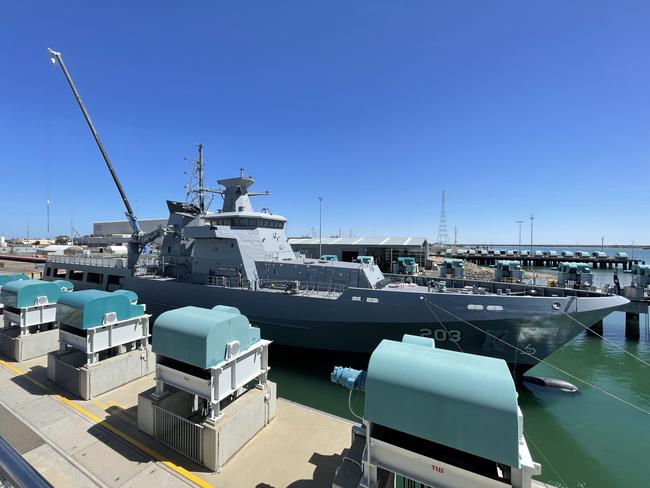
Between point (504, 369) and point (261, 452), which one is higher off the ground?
point (504, 369)

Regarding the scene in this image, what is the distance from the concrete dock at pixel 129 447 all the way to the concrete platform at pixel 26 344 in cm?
217

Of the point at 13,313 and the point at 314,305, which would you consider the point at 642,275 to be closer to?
the point at 314,305

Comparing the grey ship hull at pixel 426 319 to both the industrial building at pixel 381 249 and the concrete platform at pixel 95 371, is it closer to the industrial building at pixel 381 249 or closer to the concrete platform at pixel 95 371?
the concrete platform at pixel 95 371

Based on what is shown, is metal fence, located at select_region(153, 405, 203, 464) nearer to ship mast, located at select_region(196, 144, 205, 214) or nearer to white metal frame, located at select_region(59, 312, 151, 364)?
white metal frame, located at select_region(59, 312, 151, 364)

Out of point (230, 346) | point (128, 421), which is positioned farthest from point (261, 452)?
point (128, 421)

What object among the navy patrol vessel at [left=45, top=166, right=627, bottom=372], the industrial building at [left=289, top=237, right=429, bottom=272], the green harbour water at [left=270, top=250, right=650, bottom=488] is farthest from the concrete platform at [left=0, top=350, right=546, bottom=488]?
the industrial building at [left=289, top=237, right=429, bottom=272]

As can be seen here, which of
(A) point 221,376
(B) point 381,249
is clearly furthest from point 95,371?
(B) point 381,249

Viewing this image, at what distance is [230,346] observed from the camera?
5.13m

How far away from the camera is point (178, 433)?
17.4ft

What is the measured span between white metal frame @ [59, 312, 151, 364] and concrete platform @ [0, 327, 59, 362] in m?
2.13

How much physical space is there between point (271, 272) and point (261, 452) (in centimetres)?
886

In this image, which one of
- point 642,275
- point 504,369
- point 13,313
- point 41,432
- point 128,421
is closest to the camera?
point 504,369

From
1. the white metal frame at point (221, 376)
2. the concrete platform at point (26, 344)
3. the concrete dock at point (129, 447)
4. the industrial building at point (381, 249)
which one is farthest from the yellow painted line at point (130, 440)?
the industrial building at point (381, 249)

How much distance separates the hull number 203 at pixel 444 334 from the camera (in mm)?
10266
